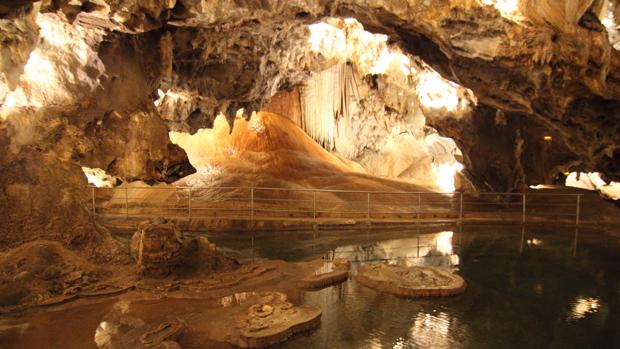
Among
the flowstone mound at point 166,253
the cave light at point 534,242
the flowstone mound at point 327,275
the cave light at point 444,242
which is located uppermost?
the flowstone mound at point 166,253

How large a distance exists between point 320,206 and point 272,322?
6.72 m

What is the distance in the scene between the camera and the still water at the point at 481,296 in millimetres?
3900

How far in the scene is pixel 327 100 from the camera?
14961mm

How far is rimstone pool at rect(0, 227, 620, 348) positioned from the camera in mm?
3846

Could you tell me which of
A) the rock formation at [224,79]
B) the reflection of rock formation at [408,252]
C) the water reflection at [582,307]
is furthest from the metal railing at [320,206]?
the water reflection at [582,307]

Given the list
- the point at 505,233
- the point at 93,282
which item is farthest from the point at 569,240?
the point at 93,282

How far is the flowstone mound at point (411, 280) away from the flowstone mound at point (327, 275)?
230mm

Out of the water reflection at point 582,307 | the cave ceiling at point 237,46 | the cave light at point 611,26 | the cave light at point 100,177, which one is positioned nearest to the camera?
the water reflection at point 582,307

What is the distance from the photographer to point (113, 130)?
6.79 m

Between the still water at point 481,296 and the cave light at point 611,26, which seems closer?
the still water at point 481,296

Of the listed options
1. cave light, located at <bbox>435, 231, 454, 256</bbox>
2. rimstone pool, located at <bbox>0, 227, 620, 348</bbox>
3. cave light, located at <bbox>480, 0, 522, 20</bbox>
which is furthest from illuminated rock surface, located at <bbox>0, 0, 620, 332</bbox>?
cave light, located at <bbox>435, 231, 454, 256</bbox>

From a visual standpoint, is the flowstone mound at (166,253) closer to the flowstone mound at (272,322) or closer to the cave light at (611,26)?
the flowstone mound at (272,322)

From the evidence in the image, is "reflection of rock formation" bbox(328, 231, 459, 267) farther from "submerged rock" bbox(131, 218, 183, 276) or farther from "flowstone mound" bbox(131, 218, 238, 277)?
"submerged rock" bbox(131, 218, 183, 276)

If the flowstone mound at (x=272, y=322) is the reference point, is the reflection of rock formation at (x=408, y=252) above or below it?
above
